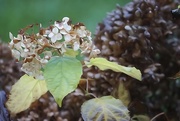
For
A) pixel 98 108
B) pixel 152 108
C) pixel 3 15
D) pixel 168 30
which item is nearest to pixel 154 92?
pixel 152 108

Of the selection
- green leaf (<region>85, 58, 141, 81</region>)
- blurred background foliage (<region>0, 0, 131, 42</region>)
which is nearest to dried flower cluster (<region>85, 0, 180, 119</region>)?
green leaf (<region>85, 58, 141, 81</region>)

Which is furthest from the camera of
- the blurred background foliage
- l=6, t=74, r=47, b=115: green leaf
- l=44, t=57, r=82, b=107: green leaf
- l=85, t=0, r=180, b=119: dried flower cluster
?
the blurred background foliage

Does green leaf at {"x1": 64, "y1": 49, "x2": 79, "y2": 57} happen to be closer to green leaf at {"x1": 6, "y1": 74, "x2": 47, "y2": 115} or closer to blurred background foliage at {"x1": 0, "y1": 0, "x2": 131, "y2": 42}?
green leaf at {"x1": 6, "y1": 74, "x2": 47, "y2": 115}

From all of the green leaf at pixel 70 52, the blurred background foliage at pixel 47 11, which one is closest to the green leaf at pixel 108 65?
the green leaf at pixel 70 52

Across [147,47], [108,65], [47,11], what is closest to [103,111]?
[108,65]

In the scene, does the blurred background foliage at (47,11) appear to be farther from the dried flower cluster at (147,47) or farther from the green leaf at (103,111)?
the green leaf at (103,111)

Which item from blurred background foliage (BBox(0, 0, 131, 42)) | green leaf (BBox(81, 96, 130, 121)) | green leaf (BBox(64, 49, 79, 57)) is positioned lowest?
green leaf (BBox(81, 96, 130, 121))

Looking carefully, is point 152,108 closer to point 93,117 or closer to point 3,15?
point 93,117
